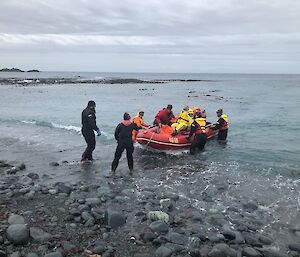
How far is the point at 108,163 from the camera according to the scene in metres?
12.5

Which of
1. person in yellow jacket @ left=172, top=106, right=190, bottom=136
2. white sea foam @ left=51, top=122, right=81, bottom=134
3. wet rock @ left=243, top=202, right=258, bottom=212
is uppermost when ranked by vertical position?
person in yellow jacket @ left=172, top=106, right=190, bottom=136

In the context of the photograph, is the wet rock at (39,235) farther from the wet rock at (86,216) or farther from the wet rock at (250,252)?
the wet rock at (250,252)

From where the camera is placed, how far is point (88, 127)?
12070 millimetres

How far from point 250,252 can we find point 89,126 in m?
7.17

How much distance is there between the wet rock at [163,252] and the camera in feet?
20.5

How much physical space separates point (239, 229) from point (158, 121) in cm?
862

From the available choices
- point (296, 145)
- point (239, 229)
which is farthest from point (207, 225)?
point (296, 145)

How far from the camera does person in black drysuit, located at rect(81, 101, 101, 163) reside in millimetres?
11820

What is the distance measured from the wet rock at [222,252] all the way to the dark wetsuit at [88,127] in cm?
652

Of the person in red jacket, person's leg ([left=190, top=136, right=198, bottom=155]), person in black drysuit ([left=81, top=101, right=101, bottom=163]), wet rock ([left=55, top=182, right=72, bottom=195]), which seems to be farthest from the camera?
the person in red jacket

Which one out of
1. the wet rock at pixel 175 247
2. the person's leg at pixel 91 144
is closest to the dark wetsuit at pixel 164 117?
the person's leg at pixel 91 144

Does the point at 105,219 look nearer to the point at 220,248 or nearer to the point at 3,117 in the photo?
the point at 220,248

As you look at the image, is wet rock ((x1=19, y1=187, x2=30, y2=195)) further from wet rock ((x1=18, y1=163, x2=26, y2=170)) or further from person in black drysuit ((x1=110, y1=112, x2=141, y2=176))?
person in black drysuit ((x1=110, y1=112, x2=141, y2=176))

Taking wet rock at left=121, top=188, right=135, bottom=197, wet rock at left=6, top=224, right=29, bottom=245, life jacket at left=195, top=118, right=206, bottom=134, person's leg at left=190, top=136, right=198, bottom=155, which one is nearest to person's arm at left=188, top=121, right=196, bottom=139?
life jacket at left=195, top=118, right=206, bottom=134
